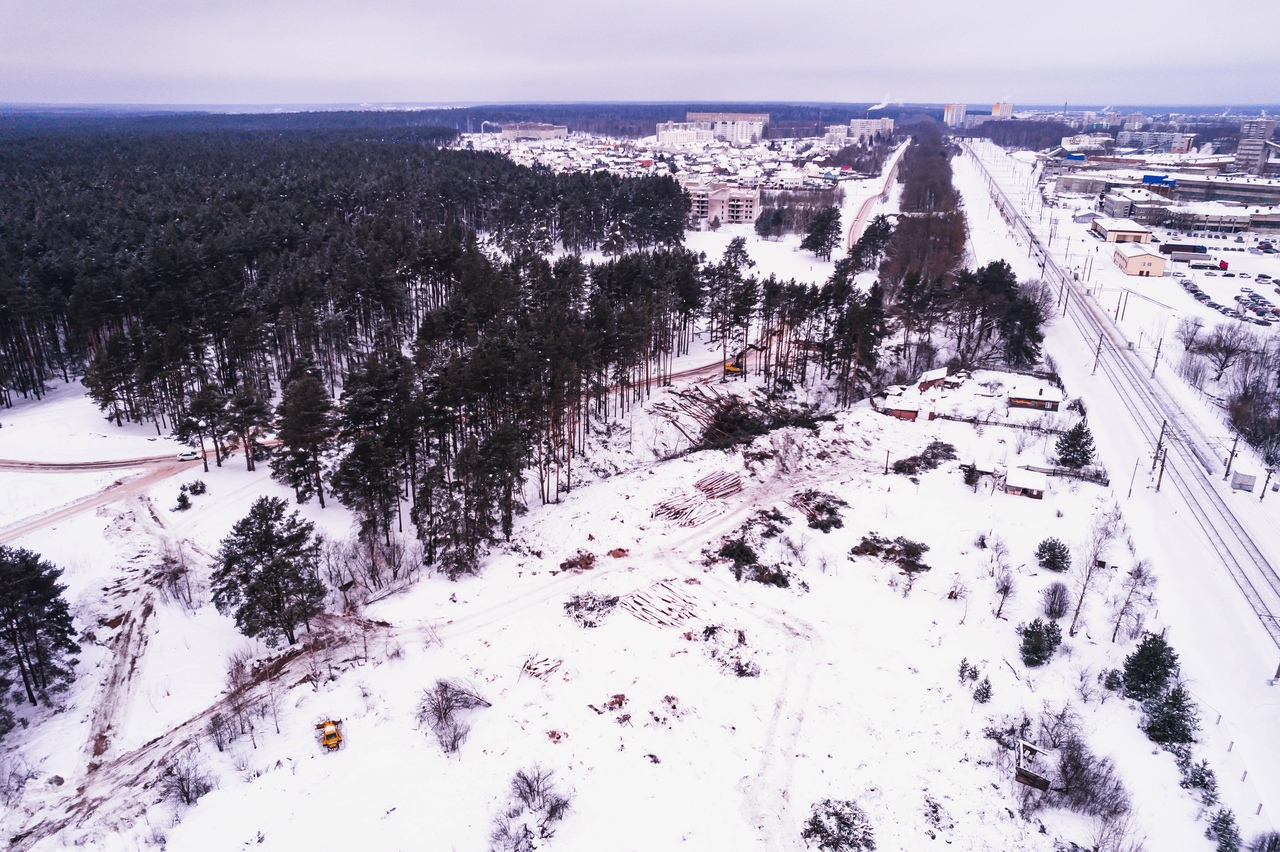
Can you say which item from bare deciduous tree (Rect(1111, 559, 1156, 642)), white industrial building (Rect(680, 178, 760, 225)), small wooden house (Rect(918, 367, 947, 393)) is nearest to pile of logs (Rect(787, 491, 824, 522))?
bare deciduous tree (Rect(1111, 559, 1156, 642))

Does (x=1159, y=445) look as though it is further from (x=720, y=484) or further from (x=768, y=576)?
(x=768, y=576)

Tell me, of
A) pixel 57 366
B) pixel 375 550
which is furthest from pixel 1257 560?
pixel 57 366

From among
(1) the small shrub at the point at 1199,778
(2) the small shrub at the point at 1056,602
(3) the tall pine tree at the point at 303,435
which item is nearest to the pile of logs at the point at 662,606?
(2) the small shrub at the point at 1056,602

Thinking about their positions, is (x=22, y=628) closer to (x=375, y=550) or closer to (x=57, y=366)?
(x=375, y=550)

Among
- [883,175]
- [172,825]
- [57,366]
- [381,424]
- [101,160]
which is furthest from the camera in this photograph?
[883,175]

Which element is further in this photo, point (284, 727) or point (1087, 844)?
point (284, 727)

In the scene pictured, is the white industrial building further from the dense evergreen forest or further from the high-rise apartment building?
the high-rise apartment building
